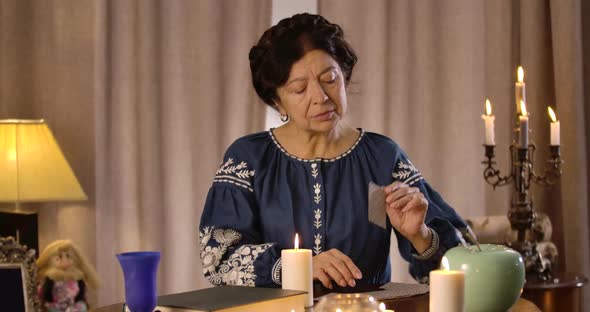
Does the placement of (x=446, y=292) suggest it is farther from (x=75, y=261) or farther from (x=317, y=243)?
(x=75, y=261)

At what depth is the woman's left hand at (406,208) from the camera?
1.90 m

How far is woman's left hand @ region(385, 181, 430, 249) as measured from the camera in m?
1.90

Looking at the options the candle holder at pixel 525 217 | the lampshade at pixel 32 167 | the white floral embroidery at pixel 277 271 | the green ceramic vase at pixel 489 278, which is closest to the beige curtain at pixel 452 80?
the candle holder at pixel 525 217

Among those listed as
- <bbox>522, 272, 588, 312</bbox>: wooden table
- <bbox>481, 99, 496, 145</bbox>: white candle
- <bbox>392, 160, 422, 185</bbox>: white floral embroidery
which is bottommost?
<bbox>522, 272, 588, 312</bbox>: wooden table

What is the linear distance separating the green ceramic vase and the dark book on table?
0.29 metres

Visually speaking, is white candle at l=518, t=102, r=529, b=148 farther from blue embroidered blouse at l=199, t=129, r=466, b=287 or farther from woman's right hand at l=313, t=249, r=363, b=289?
woman's right hand at l=313, t=249, r=363, b=289

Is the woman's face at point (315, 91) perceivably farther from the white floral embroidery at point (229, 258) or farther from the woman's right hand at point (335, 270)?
the woman's right hand at point (335, 270)

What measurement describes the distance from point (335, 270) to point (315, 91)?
509 millimetres

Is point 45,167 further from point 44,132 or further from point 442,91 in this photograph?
point 442,91

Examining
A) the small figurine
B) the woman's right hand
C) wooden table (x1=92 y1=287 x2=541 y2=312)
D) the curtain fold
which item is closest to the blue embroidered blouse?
the woman's right hand

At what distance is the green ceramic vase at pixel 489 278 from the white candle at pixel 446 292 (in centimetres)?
22

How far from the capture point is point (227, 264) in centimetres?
206

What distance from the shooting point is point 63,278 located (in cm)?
322

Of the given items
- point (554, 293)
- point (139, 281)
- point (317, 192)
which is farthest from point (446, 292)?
point (554, 293)
